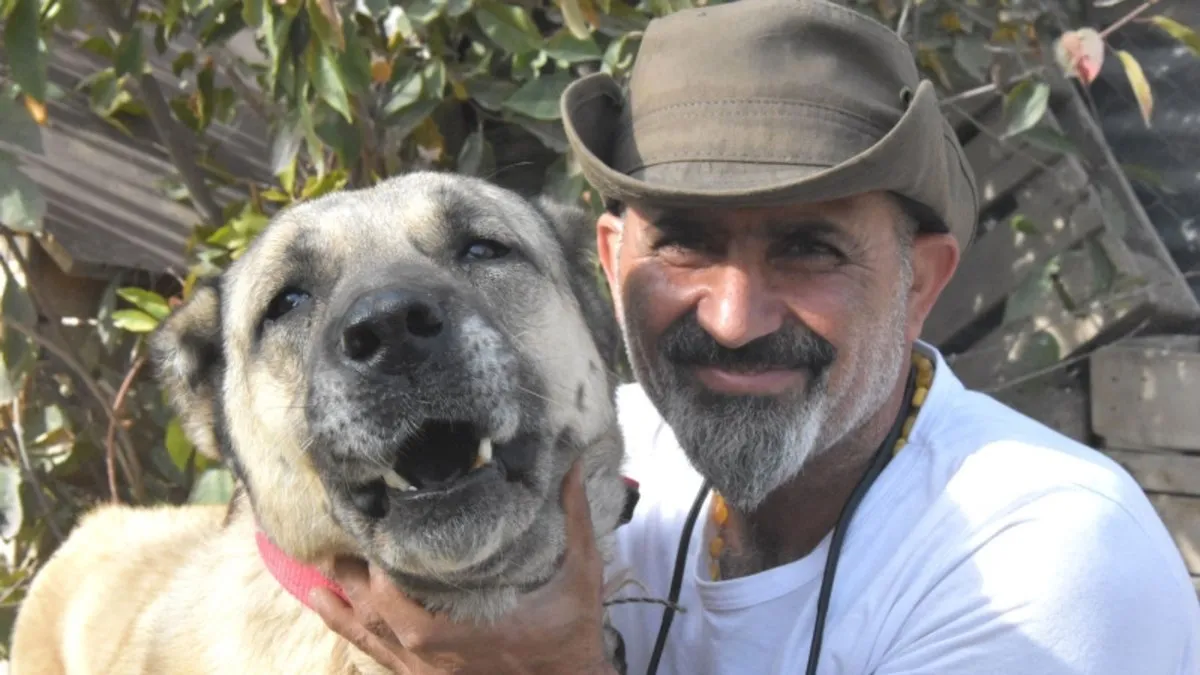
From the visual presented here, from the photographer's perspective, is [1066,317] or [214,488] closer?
[214,488]

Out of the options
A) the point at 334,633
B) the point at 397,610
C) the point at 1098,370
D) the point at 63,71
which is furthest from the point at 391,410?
the point at 1098,370

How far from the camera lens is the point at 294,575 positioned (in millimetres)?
1892

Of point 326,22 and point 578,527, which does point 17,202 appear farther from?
point 578,527

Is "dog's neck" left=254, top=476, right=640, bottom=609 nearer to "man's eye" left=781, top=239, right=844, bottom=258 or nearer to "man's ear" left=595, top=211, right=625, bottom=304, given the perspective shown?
"man's ear" left=595, top=211, right=625, bottom=304

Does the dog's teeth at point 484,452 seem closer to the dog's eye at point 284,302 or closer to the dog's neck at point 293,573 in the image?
the dog's neck at point 293,573

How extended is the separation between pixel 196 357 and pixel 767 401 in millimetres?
1085

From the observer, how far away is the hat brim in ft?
5.92

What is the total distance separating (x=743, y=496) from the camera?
2.03 m

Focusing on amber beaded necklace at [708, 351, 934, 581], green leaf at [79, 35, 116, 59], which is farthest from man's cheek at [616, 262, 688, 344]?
green leaf at [79, 35, 116, 59]

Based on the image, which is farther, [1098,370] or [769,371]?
[1098,370]

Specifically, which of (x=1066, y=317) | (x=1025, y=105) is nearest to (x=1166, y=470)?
(x=1066, y=317)

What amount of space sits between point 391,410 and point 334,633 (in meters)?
0.54

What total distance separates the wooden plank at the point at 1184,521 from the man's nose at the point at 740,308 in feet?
7.22

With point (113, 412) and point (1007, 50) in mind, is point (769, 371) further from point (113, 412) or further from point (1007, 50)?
point (113, 412)
